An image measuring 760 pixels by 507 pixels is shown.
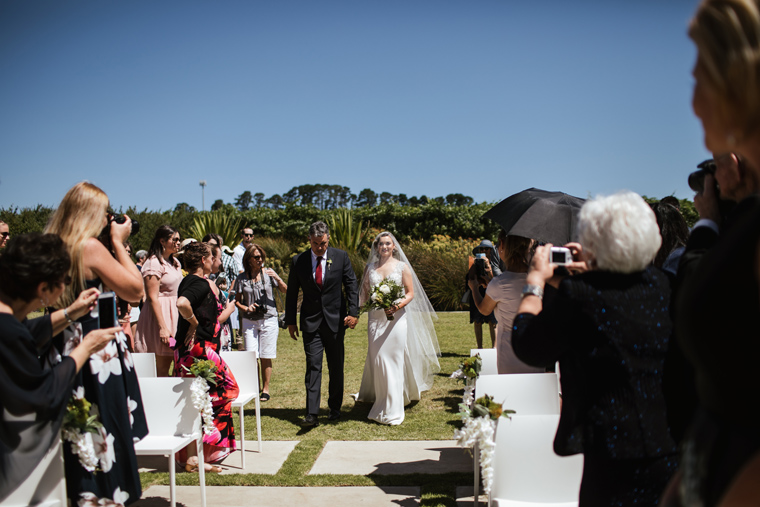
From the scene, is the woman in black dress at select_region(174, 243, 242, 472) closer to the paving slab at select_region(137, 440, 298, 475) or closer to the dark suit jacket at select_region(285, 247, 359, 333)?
the paving slab at select_region(137, 440, 298, 475)

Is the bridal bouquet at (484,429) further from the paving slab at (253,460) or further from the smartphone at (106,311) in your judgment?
the paving slab at (253,460)

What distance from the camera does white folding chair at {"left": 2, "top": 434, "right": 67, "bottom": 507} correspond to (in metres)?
2.85

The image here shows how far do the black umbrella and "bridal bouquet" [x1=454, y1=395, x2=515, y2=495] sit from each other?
1438 mm

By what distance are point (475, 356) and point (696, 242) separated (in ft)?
9.15

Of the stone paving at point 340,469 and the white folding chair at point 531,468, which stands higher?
the white folding chair at point 531,468

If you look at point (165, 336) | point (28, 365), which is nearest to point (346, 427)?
point (165, 336)

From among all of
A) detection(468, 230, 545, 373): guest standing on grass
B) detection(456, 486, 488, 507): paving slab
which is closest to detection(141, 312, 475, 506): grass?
detection(456, 486, 488, 507): paving slab

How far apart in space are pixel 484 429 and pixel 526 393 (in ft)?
3.10

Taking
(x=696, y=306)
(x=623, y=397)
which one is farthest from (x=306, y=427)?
(x=696, y=306)

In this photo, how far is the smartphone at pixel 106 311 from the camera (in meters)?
3.05

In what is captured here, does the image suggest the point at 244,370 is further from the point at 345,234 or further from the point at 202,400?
the point at 345,234

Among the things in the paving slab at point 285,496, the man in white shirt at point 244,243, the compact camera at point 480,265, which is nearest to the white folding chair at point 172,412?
the paving slab at point 285,496

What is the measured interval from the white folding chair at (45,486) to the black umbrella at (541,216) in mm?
3312

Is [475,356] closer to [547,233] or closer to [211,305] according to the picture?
[547,233]
